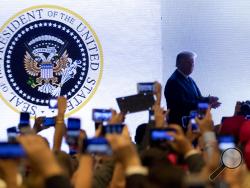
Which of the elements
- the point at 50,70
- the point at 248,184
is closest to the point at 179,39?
the point at 50,70

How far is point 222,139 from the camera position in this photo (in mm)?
2066

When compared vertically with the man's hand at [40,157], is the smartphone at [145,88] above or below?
above

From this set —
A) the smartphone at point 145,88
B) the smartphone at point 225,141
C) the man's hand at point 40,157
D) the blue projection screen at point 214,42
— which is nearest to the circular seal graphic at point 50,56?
the blue projection screen at point 214,42

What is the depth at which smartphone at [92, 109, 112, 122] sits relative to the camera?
298 centimetres

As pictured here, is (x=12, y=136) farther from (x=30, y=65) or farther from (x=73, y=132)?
(x=30, y=65)

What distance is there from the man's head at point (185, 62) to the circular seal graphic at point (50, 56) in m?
0.76

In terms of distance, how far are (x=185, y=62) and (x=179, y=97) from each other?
414 mm

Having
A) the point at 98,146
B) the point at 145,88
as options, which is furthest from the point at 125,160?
the point at 145,88

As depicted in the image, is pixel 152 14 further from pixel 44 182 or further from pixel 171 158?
pixel 44 182

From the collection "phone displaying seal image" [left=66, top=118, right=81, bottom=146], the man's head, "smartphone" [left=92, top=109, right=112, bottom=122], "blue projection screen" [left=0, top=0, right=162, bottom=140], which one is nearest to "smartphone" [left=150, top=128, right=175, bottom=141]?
"phone displaying seal image" [left=66, top=118, right=81, bottom=146]

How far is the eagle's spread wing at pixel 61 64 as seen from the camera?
18.9ft

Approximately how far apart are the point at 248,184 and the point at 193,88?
319 cm

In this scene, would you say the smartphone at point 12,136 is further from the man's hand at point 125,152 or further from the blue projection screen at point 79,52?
the blue projection screen at point 79,52

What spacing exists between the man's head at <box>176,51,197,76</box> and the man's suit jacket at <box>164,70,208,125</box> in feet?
0.46
